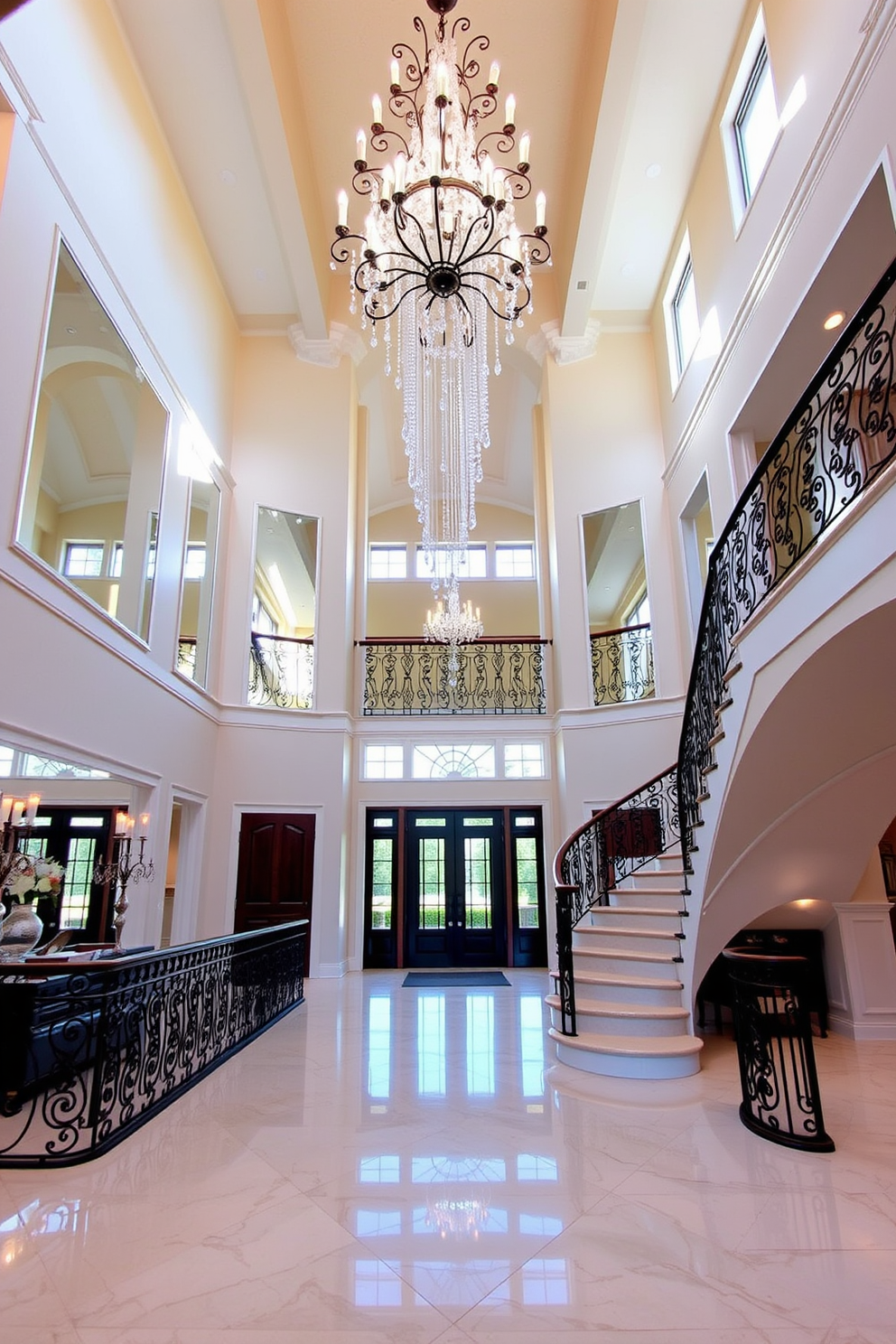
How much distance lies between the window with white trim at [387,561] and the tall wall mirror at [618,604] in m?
3.92

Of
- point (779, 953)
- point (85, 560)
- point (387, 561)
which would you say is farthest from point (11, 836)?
point (387, 561)

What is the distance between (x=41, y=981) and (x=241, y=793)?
5.67 metres

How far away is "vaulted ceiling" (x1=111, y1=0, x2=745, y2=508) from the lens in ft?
24.1

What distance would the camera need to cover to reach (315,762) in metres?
9.87

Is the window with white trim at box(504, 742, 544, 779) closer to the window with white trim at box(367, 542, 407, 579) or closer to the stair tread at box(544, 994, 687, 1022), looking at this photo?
A: the stair tread at box(544, 994, 687, 1022)

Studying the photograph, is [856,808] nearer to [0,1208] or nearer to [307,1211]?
[307,1211]

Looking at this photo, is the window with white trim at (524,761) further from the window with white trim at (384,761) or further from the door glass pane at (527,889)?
the window with white trim at (384,761)

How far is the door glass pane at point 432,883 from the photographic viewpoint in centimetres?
1051

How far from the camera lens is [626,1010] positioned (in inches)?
211

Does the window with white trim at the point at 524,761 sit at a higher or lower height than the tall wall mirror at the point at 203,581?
lower

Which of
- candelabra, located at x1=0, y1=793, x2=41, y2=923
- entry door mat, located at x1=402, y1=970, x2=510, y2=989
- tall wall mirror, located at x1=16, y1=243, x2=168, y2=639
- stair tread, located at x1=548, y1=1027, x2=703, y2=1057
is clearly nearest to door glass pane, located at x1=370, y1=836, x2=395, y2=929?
entry door mat, located at x1=402, y1=970, x2=510, y2=989

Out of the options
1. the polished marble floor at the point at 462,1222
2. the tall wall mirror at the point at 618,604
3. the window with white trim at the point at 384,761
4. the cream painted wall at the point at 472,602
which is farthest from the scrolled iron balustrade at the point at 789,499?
the cream painted wall at the point at 472,602

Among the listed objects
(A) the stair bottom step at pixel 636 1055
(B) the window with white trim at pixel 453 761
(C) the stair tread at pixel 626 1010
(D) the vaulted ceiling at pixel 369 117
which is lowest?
(A) the stair bottom step at pixel 636 1055

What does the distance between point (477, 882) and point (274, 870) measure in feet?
9.43
